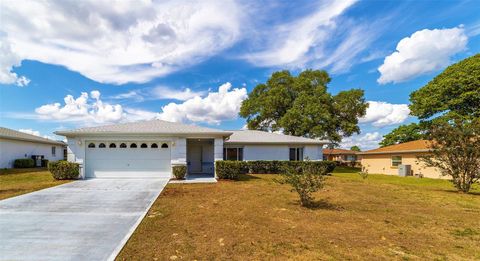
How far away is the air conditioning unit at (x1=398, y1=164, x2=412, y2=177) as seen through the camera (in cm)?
2169

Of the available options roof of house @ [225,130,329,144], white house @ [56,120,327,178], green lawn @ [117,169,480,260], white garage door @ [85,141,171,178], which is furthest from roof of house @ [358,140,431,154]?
white garage door @ [85,141,171,178]

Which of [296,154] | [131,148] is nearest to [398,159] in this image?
[296,154]

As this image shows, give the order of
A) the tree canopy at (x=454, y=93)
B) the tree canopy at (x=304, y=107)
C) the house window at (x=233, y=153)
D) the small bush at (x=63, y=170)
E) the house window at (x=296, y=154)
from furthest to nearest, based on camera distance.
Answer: the tree canopy at (x=304, y=107) < the tree canopy at (x=454, y=93) < the house window at (x=296, y=154) < the house window at (x=233, y=153) < the small bush at (x=63, y=170)

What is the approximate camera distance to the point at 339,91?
31.8m

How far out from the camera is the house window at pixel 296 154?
2156 centimetres

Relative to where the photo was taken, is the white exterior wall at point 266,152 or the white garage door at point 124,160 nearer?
the white garage door at point 124,160

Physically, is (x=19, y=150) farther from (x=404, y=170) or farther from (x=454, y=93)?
(x=454, y=93)

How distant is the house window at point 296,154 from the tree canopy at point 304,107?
7.18 metres

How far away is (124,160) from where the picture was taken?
47.3ft

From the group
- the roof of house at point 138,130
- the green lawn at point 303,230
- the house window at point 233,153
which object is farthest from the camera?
the house window at point 233,153

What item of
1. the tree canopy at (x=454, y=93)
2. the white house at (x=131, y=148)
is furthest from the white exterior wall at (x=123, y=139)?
the tree canopy at (x=454, y=93)

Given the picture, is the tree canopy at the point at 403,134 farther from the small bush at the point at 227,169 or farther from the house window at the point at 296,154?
the small bush at the point at 227,169

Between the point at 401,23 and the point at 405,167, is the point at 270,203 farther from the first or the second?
the point at 405,167

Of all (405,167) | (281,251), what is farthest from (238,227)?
(405,167)
